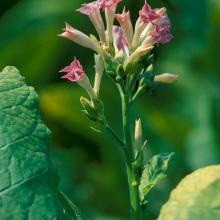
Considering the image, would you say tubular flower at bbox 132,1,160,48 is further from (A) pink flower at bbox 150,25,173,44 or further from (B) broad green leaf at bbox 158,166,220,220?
(B) broad green leaf at bbox 158,166,220,220

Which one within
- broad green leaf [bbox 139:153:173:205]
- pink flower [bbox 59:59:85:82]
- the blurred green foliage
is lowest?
the blurred green foliage

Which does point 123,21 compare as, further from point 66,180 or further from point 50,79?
point 50,79

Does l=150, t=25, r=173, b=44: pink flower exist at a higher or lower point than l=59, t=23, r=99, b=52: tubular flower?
higher

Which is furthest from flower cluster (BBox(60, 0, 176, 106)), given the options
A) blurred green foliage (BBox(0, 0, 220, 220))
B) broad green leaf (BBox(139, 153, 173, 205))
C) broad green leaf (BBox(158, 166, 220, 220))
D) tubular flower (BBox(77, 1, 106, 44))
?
blurred green foliage (BBox(0, 0, 220, 220))

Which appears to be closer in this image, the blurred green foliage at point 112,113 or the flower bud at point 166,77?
the flower bud at point 166,77

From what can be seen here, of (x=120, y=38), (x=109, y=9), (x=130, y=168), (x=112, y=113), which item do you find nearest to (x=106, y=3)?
(x=109, y=9)

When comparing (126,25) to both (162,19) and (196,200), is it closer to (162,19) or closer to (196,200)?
(162,19)

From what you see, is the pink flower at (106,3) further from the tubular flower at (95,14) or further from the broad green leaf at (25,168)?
the broad green leaf at (25,168)

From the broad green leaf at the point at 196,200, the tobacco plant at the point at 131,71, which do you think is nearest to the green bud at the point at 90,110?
the tobacco plant at the point at 131,71
